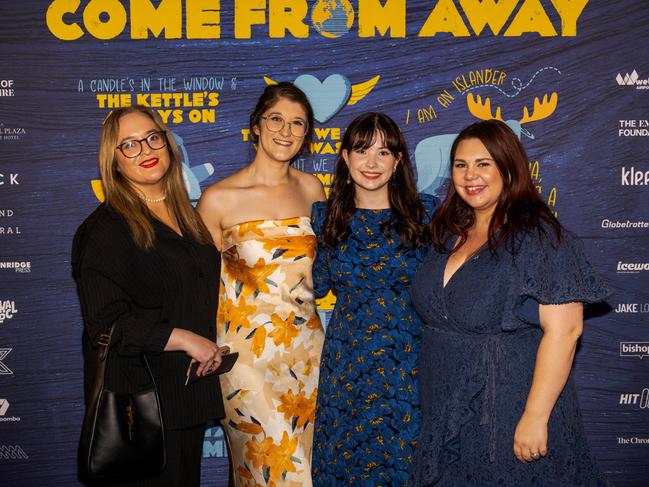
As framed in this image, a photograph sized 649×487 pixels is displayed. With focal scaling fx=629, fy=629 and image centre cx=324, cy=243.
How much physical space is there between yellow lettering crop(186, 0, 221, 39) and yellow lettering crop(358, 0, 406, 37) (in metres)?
0.71

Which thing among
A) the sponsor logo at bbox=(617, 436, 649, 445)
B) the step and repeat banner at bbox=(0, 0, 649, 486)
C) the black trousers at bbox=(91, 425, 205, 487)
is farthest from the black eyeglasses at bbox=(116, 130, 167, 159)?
the sponsor logo at bbox=(617, 436, 649, 445)

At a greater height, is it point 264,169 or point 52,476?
point 264,169

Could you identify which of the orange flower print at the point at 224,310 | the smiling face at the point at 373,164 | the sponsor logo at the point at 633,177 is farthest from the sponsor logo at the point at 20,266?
the sponsor logo at the point at 633,177

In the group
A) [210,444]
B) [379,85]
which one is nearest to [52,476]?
[210,444]

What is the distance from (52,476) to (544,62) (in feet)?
10.9

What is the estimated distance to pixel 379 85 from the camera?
321cm

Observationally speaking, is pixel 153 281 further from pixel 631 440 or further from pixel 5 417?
pixel 631 440

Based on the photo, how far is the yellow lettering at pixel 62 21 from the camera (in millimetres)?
3100

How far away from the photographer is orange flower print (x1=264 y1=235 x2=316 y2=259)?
2.51 m

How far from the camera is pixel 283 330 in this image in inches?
98.7

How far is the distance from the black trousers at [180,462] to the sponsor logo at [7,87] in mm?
1967

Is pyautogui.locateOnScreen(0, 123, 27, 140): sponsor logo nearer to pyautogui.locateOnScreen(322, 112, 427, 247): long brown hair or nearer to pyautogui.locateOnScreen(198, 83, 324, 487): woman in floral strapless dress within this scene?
pyautogui.locateOnScreen(198, 83, 324, 487): woman in floral strapless dress

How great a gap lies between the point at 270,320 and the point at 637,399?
2.12 m

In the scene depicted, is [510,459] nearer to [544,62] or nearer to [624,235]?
[624,235]
